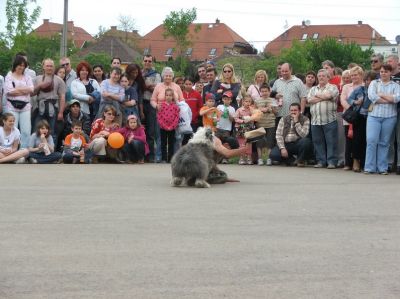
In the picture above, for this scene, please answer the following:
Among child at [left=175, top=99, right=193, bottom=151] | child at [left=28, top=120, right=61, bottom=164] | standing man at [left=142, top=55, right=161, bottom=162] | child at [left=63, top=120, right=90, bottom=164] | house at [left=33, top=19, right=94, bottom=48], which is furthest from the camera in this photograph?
house at [left=33, top=19, right=94, bottom=48]

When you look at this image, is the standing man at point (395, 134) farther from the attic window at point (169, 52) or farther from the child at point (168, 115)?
the attic window at point (169, 52)

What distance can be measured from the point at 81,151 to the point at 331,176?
5.47 meters

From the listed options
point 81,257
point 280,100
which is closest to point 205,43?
point 280,100

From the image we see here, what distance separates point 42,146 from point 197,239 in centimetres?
909

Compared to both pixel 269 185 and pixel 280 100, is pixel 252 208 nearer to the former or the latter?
pixel 269 185

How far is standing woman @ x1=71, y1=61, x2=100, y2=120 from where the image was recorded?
56.2ft

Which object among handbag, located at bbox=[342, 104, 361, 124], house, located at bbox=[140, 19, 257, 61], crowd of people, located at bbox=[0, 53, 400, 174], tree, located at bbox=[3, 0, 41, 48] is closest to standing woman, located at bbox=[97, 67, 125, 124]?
crowd of people, located at bbox=[0, 53, 400, 174]

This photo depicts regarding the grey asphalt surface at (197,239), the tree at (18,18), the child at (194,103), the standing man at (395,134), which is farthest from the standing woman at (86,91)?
the tree at (18,18)

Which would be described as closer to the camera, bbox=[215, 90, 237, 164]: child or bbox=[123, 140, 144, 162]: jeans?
bbox=[123, 140, 144, 162]: jeans

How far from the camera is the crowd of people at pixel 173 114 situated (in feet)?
52.5

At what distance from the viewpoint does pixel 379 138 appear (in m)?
14.8

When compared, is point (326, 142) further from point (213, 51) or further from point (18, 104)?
point (213, 51)

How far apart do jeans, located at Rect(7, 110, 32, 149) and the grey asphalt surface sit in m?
3.52

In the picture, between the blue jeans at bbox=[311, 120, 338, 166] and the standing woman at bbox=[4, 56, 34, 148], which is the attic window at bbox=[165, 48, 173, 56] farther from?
the blue jeans at bbox=[311, 120, 338, 166]
